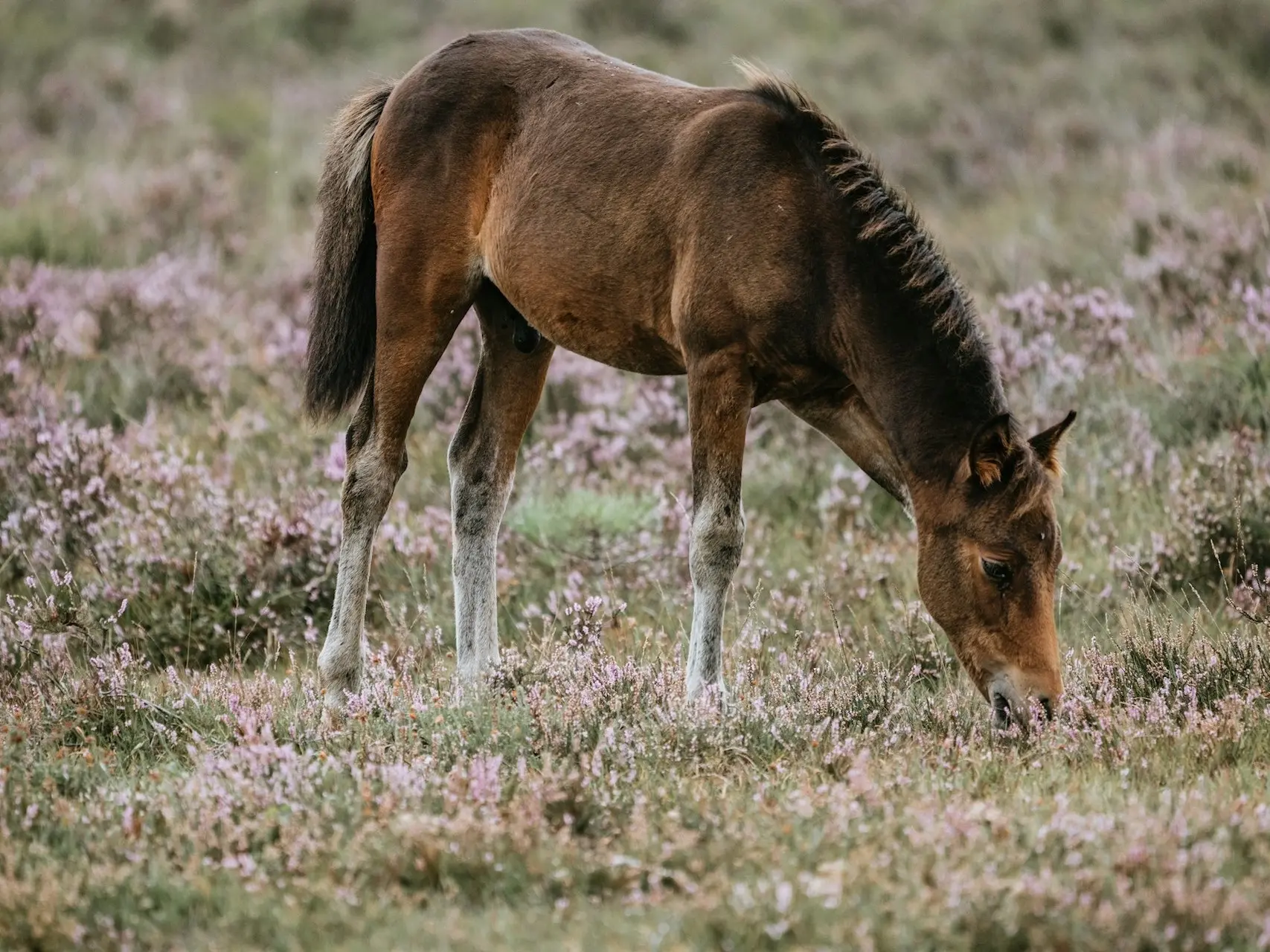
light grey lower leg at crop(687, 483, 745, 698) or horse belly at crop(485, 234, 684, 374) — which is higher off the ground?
horse belly at crop(485, 234, 684, 374)

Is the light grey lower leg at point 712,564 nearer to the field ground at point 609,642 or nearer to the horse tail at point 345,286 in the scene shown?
the field ground at point 609,642

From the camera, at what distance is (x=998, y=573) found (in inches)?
183

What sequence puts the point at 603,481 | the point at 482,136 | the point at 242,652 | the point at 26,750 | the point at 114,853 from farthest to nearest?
the point at 603,481 → the point at 242,652 → the point at 482,136 → the point at 26,750 → the point at 114,853

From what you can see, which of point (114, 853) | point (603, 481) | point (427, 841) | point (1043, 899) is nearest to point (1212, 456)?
point (603, 481)

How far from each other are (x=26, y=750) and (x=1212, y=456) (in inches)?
197

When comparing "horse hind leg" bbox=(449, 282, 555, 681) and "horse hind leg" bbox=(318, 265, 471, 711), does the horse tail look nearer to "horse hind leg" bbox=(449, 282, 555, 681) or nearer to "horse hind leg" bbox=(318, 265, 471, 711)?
"horse hind leg" bbox=(318, 265, 471, 711)

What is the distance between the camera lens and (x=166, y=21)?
2188cm

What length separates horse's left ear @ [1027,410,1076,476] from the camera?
4590mm

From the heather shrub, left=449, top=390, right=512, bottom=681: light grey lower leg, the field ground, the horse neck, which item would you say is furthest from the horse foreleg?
the heather shrub

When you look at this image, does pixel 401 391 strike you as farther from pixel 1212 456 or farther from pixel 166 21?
pixel 166 21

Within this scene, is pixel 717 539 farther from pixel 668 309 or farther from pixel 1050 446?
pixel 1050 446

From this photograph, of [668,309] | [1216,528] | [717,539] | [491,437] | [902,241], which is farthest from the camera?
[1216,528]

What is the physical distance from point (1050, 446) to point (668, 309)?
136 cm

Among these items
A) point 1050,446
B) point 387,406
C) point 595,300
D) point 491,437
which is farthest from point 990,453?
point 387,406
